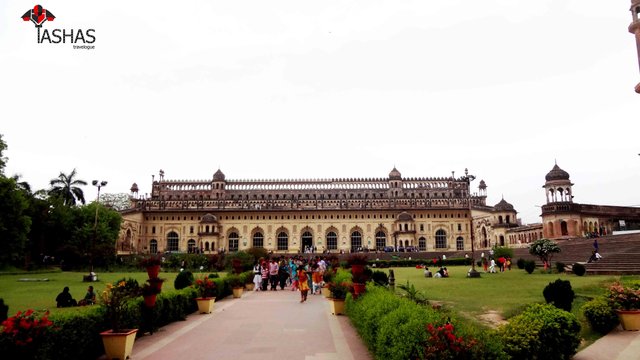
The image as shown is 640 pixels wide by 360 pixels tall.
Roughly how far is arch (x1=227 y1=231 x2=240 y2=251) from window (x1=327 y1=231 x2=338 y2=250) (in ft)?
38.7

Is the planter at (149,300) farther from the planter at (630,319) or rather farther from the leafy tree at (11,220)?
the leafy tree at (11,220)

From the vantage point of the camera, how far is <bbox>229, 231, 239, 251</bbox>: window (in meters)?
58.3

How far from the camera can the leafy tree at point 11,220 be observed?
24.7 m

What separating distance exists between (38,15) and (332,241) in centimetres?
4617

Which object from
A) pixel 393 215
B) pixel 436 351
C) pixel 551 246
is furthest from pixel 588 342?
pixel 393 215

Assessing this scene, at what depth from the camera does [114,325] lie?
725 centimetres

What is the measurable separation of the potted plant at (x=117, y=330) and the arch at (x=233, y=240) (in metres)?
51.3

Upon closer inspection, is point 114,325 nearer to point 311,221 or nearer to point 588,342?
point 588,342

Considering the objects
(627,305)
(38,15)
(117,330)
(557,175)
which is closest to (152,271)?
(117,330)

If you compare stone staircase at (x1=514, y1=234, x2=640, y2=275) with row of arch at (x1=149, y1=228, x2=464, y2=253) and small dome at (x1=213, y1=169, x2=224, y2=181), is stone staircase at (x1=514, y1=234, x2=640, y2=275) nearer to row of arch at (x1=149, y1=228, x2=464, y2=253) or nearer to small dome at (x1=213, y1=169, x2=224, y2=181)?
row of arch at (x1=149, y1=228, x2=464, y2=253)

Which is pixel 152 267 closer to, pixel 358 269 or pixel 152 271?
pixel 152 271

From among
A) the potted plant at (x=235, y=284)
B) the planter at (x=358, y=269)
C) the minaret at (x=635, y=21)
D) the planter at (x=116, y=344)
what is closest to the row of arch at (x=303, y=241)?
the minaret at (x=635, y=21)

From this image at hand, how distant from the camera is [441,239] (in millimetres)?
58375

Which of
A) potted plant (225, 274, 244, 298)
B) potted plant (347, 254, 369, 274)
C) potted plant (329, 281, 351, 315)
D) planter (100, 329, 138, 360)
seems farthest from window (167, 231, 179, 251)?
planter (100, 329, 138, 360)
